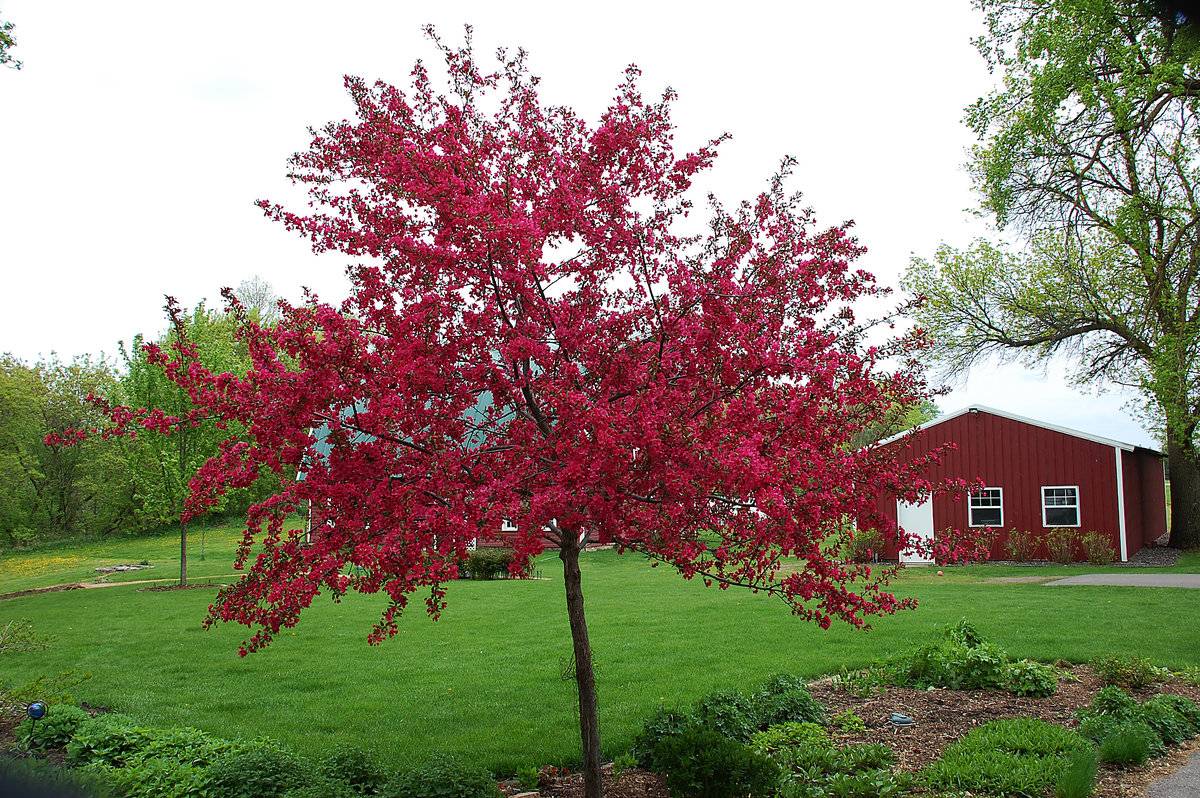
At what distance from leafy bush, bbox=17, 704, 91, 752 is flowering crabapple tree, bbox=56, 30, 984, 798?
120 inches

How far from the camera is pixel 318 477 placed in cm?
436

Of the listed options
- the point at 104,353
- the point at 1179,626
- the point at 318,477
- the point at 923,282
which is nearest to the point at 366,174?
the point at 318,477

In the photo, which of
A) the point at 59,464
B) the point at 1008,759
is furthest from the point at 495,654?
the point at 59,464

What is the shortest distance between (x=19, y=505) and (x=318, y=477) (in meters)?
41.9

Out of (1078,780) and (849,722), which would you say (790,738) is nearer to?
(849,722)

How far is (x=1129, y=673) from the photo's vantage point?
7.93 metres

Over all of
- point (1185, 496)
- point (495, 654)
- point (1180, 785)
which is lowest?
point (495, 654)

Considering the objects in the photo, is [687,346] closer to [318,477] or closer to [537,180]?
[537,180]

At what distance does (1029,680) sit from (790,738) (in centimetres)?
315

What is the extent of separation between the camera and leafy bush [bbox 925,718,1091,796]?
17.4 feet

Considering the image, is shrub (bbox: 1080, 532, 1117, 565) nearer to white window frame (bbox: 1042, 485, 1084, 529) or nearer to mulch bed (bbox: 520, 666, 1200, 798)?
white window frame (bbox: 1042, 485, 1084, 529)

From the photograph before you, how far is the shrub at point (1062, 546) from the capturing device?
21891mm

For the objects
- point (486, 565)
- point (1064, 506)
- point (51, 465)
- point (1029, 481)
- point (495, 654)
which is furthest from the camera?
point (51, 465)

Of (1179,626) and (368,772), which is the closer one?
(368,772)
